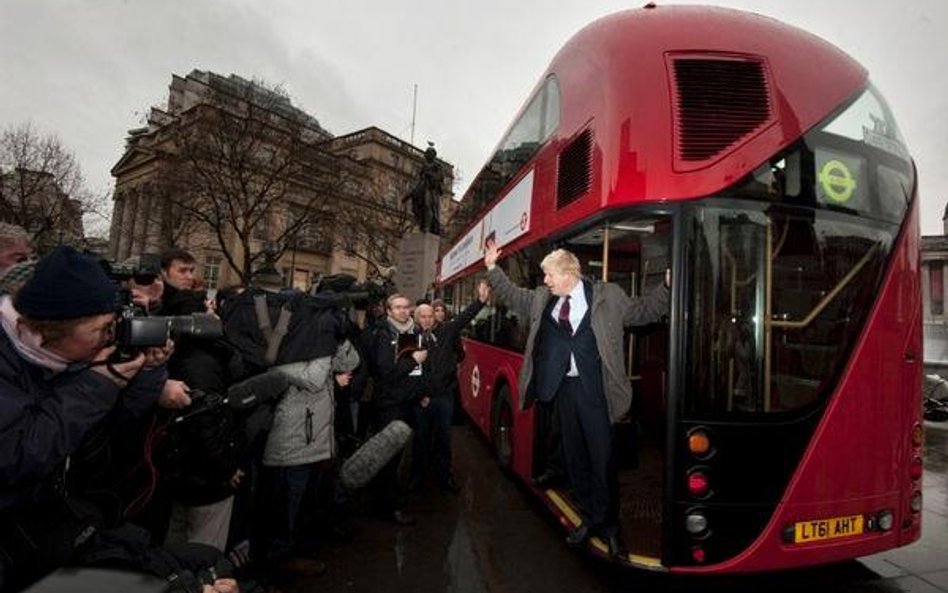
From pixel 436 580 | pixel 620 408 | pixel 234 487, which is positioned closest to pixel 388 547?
pixel 436 580

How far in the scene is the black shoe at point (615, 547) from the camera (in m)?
3.49

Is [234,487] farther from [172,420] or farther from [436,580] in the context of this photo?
[436,580]

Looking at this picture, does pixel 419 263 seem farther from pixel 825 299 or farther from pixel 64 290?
pixel 64 290

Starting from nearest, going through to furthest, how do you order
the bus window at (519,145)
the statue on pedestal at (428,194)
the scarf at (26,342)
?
the scarf at (26,342) → the bus window at (519,145) → the statue on pedestal at (428,194)

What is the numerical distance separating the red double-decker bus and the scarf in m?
2.98

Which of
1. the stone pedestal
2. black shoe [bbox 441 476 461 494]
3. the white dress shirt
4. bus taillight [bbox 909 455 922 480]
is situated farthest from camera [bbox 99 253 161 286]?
the stone pedestal

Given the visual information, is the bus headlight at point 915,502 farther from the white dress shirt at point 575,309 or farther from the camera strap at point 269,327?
the camera strap at point 269,327

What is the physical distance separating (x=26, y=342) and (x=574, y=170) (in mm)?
3838

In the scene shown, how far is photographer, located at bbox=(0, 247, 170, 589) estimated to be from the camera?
1396mm

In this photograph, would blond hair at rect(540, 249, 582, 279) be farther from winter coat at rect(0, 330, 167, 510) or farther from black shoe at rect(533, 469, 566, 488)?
winter coat at rect(0, 330, 167, 510)

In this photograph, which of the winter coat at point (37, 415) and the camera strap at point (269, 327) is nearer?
the winter coat at point (37, 415)

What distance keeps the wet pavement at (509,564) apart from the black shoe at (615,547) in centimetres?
48

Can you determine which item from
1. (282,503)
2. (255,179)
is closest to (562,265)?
(282,503)

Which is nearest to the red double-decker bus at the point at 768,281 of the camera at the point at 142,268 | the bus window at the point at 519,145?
the bus window at the point at 519,145
